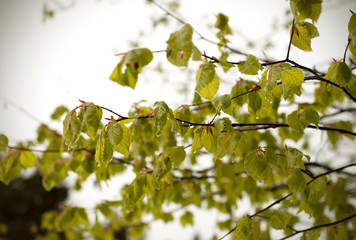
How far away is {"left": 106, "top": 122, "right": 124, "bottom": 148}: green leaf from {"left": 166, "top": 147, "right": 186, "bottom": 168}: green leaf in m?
0.38

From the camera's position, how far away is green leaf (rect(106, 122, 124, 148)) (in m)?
0.83

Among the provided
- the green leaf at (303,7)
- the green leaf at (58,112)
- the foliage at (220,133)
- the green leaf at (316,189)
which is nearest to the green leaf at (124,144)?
the foliage at (220,133)

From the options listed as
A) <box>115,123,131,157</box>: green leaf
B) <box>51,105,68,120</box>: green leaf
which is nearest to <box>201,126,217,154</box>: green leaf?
<box>115,123,131,157</box>: green leaf

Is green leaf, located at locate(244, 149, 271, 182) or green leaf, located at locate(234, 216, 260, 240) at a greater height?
green leaf, located at locate(244, 149, 271, 182)

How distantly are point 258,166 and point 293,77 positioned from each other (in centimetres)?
45

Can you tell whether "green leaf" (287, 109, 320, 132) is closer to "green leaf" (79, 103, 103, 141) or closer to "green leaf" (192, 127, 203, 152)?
"green leaf" (192, 127, 203, 152)

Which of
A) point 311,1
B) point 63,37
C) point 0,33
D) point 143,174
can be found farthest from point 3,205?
point 63,37

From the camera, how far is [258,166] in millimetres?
987

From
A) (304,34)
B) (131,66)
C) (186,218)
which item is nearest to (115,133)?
(131,66)

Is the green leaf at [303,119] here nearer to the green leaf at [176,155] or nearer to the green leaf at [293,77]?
the green leaf at [293,77]

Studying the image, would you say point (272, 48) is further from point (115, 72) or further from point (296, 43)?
point (115, 72)

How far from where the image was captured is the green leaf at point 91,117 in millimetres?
838

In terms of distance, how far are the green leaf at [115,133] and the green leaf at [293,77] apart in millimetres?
793

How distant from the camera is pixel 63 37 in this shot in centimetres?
13875
